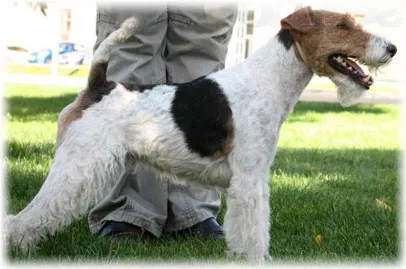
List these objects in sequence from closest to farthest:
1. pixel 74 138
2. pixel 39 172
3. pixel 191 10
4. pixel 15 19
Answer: pixel 74 138
pixel 191 10
pixel 39 172
pixel 15 19

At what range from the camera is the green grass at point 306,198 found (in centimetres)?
369

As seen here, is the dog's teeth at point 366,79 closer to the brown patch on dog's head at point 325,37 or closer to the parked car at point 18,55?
the brown patch on dog's head at point 325,37

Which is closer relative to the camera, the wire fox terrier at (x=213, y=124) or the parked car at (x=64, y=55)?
the wire fox terrier at (x=213, y=124)

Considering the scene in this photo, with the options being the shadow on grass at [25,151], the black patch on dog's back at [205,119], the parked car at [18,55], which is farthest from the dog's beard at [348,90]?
the parked car at [18,55]

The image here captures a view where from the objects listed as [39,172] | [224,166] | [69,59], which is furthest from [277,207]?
[69,59]

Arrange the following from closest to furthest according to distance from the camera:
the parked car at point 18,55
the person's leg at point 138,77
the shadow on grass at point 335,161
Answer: the person's leg at point 138,77 < the shadow on grass at point 335,161 < the parked car at point 18,55

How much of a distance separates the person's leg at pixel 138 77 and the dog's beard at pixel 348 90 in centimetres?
120

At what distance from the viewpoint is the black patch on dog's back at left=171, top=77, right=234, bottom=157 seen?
3594mm

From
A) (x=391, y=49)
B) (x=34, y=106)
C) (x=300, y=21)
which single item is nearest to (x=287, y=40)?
(x=300, y=21)

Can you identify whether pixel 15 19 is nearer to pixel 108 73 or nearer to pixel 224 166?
pixel 108 73

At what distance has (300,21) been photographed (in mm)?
3621

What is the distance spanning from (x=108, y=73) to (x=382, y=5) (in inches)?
314

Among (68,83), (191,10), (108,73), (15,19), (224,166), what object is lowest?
(68,83)

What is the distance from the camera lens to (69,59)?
52.9ft
